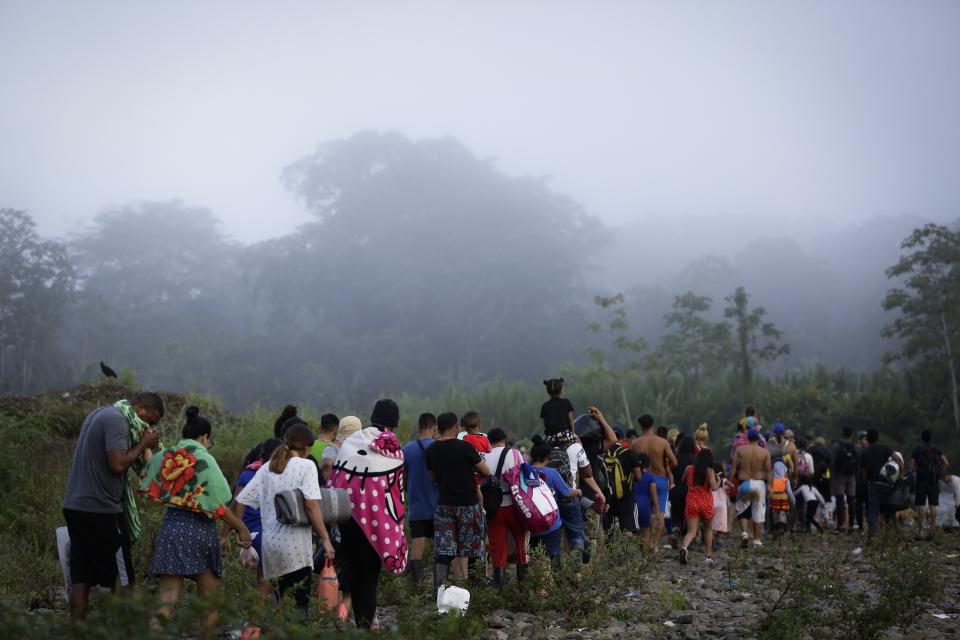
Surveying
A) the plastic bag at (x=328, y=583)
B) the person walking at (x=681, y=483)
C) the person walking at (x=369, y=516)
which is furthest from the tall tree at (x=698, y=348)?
the plastic bag at (x=328, y=583)

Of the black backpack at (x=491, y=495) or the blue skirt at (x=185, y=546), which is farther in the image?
the black backpack at (x=491, y=495)

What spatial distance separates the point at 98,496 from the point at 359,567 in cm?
168

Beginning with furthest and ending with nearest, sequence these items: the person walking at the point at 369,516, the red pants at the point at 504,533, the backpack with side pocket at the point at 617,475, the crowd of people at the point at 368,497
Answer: the backpack with side pocket at the point at 617,475
the red pants at the point at 504,533
the person walking at the point at 369,516
the crowd of people at the point at 368,497

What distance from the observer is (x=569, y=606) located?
6.76m

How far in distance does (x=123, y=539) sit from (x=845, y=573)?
772cm

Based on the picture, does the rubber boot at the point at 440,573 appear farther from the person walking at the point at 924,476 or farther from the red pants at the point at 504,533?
the person walking at the point at 924,476

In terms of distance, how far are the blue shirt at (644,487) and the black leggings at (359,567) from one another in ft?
16.7

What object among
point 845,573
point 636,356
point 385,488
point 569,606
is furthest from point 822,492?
point 636,356

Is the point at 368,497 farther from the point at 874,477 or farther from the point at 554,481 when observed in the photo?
the point at 874,477

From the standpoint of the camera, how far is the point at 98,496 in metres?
5.28

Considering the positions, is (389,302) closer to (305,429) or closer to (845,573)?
(845,573)

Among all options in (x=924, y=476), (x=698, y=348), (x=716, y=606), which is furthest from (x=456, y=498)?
(x=698, y=348)

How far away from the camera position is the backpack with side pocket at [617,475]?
973 centimetres

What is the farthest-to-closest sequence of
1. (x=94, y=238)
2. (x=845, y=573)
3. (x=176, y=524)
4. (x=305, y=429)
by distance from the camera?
(x=94, y=238) < (x=845, y=573) < (x=305, y=429) < (x=176, y=524)
